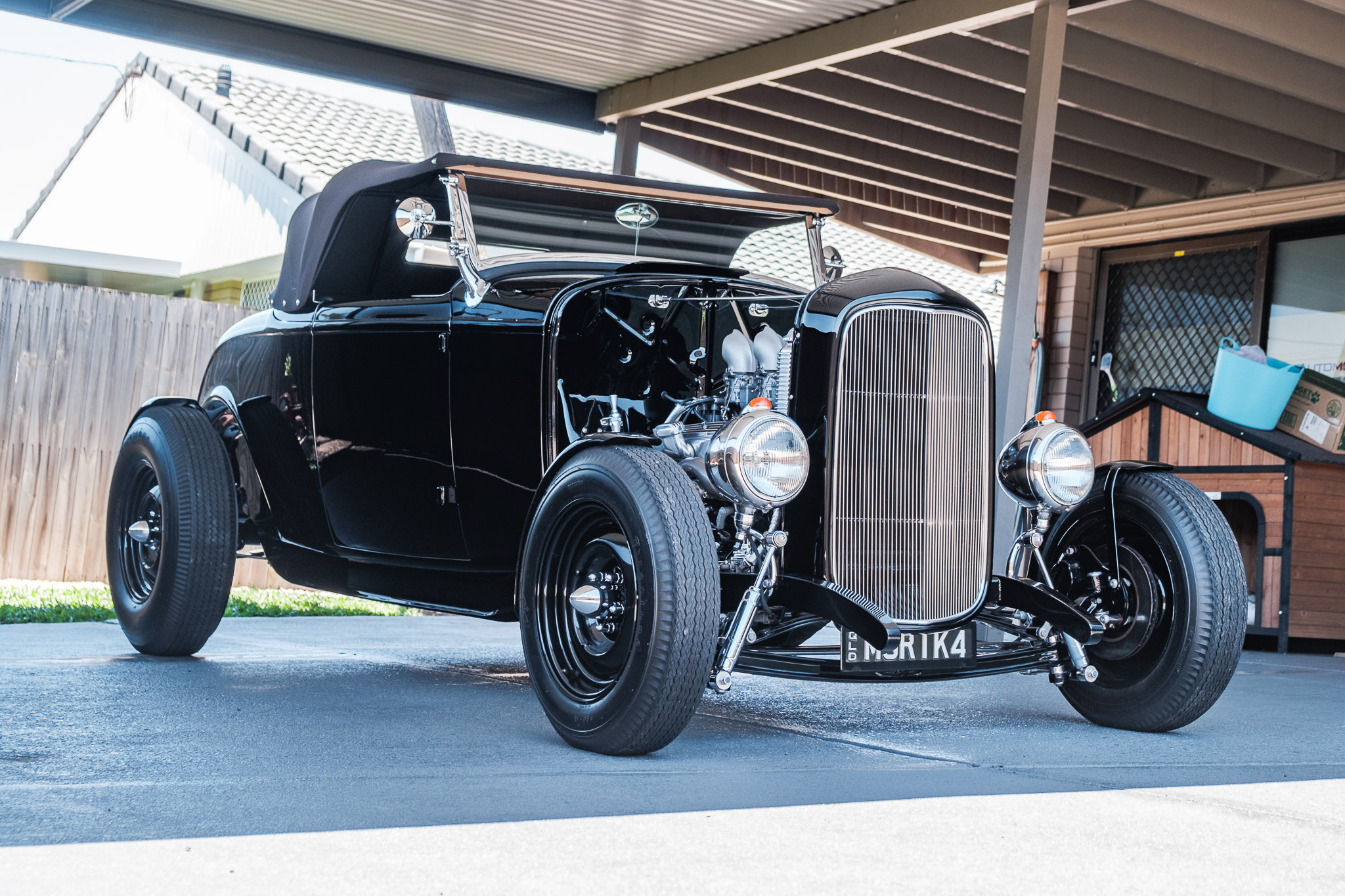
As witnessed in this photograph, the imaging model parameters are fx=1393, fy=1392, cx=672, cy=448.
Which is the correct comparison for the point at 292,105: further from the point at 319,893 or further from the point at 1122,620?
the point at 319,893

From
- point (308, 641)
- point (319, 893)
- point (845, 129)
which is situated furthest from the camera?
point (845, 129)

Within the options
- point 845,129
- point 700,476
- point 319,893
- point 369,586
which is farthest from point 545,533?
point 845,129

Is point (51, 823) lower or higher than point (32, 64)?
lower

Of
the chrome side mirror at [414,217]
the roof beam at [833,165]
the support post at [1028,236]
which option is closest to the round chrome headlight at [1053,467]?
the chrome side mirror at [414,217]

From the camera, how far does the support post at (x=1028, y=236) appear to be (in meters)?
6.56

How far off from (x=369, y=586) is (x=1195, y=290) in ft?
26.5

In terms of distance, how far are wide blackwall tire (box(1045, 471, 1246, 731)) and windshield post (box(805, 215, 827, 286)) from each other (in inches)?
60.1

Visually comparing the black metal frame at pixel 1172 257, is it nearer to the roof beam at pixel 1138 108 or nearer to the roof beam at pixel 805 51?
the roof beam at pixel 1138 108

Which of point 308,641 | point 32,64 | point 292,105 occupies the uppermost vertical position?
point 32,64

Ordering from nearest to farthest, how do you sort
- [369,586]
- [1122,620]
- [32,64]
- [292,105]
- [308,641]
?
1. [1122,620]
2. [369,586]
3. [308,641]
4. [292,105]
5. [32,64]

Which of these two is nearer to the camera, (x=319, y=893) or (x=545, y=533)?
(x=319, y=893)

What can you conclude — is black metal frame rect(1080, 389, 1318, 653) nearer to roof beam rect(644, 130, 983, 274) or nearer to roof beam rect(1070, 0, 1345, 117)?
roof beam rect(1070, 0, 1345, 117)

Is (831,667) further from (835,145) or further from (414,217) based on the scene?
(835,145)

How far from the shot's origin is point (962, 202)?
36.9ft
